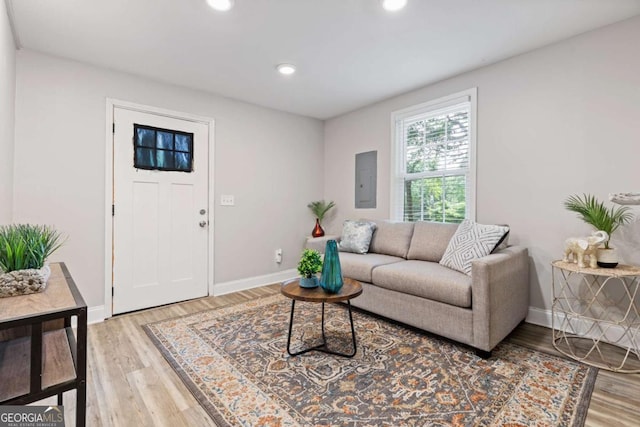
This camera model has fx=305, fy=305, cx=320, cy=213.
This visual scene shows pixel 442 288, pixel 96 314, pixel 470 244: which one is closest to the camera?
pixel 442 288

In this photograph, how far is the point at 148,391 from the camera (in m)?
1.70

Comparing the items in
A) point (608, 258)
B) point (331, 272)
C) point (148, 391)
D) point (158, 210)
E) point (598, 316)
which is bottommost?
point (148, 391)

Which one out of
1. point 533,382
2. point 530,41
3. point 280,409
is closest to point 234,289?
point 280,409

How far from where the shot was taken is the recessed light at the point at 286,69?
2805 millimetres

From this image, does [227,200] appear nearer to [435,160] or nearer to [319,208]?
[319,208]

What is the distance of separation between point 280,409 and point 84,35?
2916mm

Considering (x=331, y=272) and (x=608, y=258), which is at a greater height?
(x=608, y=258)

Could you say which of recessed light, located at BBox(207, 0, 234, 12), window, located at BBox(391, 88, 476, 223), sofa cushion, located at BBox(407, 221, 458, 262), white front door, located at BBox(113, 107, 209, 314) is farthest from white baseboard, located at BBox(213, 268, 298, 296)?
recessed light, located at BBox(207, 0, 234, 12)

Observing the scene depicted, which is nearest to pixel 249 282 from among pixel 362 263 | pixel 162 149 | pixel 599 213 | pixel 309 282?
pixel 362 263

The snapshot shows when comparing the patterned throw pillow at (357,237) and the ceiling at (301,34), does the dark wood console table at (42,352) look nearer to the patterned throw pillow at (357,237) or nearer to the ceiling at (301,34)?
the ceiling at (301,34)

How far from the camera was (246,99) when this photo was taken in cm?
367

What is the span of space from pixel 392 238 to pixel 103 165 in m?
2.90

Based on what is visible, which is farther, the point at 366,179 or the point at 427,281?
the point at 366,179

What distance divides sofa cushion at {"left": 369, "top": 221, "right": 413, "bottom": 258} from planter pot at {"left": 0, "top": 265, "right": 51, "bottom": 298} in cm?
271
